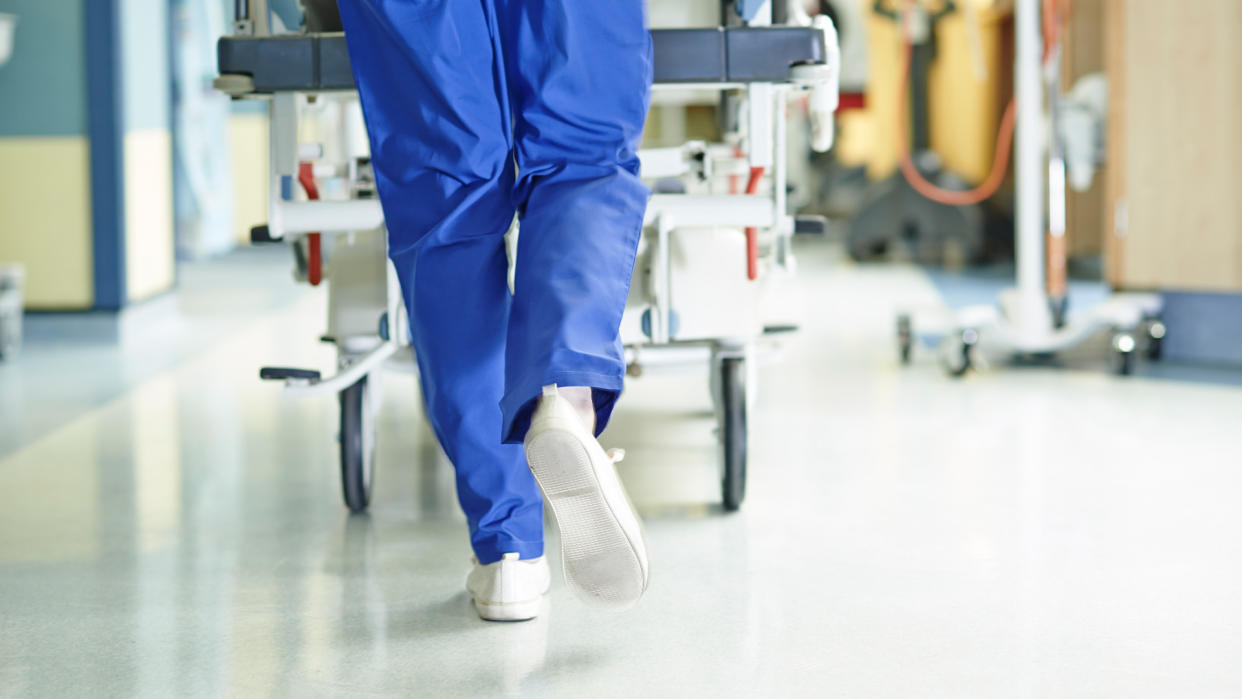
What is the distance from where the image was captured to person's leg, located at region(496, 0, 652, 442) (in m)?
1.28

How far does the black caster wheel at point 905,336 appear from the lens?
11.6 feet

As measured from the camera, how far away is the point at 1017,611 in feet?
5.05

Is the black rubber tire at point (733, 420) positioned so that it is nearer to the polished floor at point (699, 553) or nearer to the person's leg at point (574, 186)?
the polished floor at point (699, 553)

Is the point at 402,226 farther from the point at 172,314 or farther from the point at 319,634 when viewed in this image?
the point at 172,314

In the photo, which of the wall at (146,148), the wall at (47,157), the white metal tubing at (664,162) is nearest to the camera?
the white metal tubing at (664,162)

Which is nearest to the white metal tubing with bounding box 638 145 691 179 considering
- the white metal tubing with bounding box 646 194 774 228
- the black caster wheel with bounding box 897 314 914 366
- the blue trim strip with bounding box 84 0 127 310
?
the white metal tubing with bounding box 646 194 774 228

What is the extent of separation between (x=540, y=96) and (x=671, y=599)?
616mm

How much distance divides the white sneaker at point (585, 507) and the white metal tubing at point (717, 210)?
1.85 ft

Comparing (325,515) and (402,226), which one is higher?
(402,226)

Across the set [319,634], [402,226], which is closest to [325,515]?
[319,634]

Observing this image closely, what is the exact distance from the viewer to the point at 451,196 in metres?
1.41

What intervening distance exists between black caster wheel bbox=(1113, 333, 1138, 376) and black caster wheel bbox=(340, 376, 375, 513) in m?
2.00

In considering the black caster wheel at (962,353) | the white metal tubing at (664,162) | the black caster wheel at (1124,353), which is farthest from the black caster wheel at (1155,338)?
the white metal tubing at (664,162)

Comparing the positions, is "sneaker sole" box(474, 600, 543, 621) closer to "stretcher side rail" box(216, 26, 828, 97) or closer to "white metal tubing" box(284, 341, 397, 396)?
"white metal tubing" box(284, 341, 397, 396)
